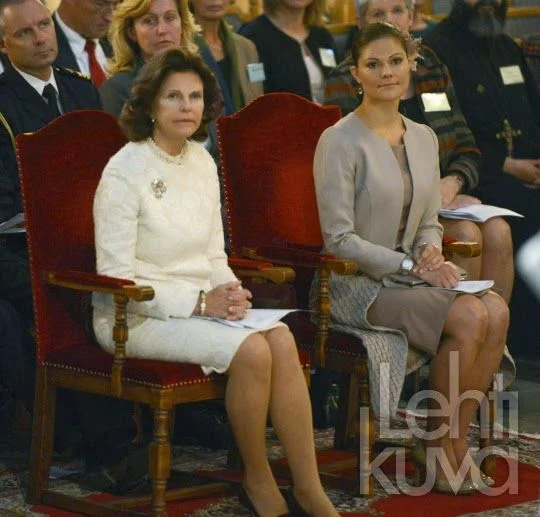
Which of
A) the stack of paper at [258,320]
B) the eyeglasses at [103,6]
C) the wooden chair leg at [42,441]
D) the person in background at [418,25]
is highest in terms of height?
the eyeglasses at [103,6]

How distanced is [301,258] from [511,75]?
7.76 ft

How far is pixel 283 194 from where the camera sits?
181 inches

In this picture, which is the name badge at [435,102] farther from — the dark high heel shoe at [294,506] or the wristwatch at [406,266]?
the dark high heel shoe at [294,506]

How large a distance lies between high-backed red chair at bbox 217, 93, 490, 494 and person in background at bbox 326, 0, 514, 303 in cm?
68

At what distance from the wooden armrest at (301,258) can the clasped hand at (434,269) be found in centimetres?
28

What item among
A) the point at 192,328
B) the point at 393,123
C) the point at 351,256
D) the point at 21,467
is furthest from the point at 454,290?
the point at 21,467

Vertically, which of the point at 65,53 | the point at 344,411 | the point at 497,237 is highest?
the point at 65,53

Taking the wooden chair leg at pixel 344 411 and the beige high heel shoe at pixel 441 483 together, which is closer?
the beige high heel shoe at pixel 441 483

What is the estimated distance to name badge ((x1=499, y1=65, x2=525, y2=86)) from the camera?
6.21 metres

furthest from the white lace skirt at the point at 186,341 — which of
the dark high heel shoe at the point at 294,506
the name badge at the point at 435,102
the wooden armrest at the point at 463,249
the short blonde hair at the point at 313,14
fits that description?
the short blonde hair at the point at 313,14

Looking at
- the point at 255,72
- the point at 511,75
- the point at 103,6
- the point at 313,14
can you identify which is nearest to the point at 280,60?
the point at 255,72

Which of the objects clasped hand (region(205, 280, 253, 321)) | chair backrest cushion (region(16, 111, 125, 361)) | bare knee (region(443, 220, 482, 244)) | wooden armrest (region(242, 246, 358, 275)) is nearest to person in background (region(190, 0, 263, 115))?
bare knee (region(443, 220, 482, 244))

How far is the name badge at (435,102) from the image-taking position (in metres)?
5.50

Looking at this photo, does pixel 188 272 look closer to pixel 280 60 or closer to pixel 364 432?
pixel 364 432
